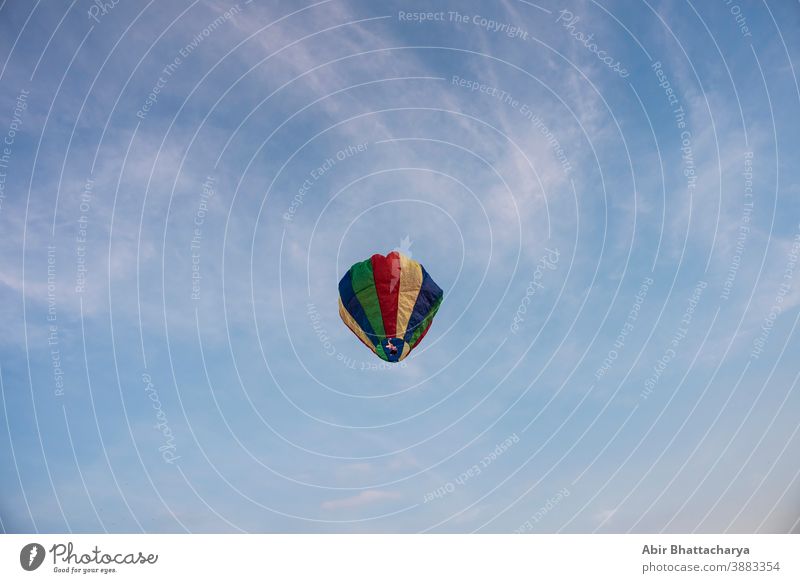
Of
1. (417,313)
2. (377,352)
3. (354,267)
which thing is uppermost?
(354,267)

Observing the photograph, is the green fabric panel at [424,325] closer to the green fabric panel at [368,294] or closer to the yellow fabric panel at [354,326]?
the green fabric panel at [368,294]

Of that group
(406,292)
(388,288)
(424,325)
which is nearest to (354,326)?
(388,288)

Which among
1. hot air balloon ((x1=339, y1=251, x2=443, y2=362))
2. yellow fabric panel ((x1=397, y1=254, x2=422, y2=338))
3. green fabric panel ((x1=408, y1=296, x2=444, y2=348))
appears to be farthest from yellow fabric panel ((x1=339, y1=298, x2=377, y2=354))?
green fabric panel ((x1=408, y1=296, x2=444, y2=348))

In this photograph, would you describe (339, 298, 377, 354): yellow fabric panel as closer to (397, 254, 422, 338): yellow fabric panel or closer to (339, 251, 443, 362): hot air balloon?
(339, 251, 443, 362): hot air balloon

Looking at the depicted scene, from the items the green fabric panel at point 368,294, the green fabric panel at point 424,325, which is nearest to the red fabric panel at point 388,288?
the green fabric panel at point 368,294
